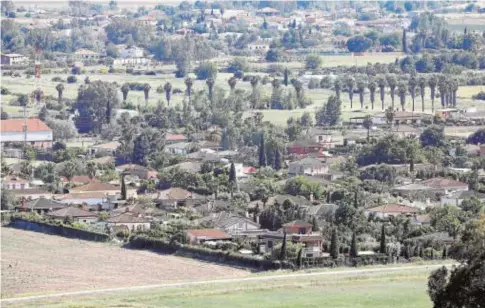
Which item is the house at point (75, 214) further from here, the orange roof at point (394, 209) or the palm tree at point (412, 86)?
the palm tree at point (412, 86)

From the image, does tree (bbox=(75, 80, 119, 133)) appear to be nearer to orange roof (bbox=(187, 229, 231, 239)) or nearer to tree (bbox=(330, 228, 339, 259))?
orange roof (bbox=(187, 229, 231, 239))

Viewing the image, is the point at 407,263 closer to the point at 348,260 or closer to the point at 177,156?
the point at 348,260

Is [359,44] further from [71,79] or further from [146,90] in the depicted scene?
[146,90]

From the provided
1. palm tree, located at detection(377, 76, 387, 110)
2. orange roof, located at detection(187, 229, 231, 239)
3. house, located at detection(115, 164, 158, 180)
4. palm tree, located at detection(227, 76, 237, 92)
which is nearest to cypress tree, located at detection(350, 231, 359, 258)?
orange roof, located at detection(187, 229, 231, 239)

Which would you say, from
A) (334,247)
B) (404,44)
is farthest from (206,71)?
(334,247)

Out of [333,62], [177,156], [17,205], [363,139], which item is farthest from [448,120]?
[333,62]

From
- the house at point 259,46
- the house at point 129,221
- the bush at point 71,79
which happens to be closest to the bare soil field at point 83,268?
the house at point 129,221
